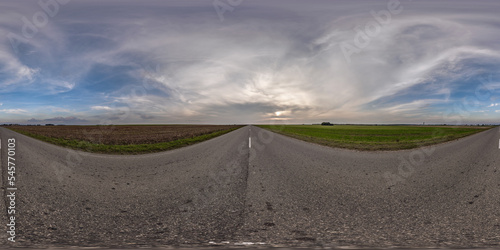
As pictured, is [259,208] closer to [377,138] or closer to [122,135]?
[377,138]

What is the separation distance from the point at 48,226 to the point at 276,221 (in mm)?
4536

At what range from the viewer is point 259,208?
17.9ft

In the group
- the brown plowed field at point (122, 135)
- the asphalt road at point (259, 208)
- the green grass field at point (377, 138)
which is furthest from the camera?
the brown plowed field at point (122, 135)

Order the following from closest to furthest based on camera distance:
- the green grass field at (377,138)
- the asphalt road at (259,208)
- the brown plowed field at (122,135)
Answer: the asphalt road at (259,208) → the green grass field at (377,138) → the brown plowed field at (122,135)

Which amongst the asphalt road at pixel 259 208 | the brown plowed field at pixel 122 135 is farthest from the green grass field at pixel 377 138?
the brown plowed field at pixel 122 135

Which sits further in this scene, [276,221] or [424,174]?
[424,174]

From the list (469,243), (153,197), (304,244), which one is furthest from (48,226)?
(469,243)

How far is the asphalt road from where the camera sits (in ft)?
13.3

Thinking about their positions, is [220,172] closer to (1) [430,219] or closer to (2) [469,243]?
(1) [430,219]

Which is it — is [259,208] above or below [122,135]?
below

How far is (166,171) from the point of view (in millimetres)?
10102

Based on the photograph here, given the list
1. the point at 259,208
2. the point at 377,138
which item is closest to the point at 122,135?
the point at 259,208

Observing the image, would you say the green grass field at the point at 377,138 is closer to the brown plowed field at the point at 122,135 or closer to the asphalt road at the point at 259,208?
the asphalt road at the point at 259,208

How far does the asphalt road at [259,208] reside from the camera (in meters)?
4.04
